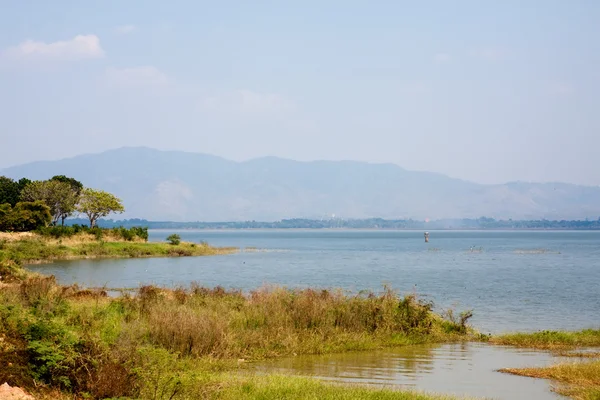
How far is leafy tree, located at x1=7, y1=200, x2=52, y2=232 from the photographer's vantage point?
81.2 metres

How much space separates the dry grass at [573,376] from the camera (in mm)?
16136

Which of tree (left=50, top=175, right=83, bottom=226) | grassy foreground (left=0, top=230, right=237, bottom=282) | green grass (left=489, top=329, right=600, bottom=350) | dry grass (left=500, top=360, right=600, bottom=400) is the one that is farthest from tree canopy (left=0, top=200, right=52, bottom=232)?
dry grass (left=500, top=360, right=600, bottom=400)

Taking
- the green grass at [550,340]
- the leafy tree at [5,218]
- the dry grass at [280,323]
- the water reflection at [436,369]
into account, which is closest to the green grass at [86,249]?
the leafy tree at [5,218]

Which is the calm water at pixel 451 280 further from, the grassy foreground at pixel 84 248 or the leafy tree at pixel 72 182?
the leafy tree at pixel 72 182

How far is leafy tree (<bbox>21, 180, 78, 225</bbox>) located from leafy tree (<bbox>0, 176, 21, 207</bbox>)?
1.94 metres

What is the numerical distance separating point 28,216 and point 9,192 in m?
21.9

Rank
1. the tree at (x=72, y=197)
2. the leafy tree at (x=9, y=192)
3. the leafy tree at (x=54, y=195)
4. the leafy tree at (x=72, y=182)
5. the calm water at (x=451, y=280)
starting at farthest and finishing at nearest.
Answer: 1. the leafy tree at (x=72, y=182)
2. the tree at (x=72, y=197)
3. the leafy tree at (x=9, y=192)
4. the leafy tree at (x=54, y=195)
5. the calm water at (x=451, y=280)

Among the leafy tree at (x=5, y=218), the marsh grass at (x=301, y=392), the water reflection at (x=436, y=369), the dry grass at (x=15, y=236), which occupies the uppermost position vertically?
the leafy tree at (x=5, y=218)

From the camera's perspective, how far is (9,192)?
101 metres

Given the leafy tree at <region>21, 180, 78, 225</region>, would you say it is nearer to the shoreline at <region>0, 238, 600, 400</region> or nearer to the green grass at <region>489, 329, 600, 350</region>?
the shoreline at <region>0, 238, 600, 400</region>

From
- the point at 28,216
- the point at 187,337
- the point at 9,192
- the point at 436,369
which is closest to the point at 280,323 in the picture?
the point at 187,337

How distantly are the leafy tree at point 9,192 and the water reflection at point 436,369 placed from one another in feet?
Answer: 286

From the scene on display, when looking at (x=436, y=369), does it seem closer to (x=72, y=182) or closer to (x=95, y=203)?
(x=95, y=203)

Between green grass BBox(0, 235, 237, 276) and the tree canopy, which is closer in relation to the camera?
green grass BBox(0, 235, 237, 276)
